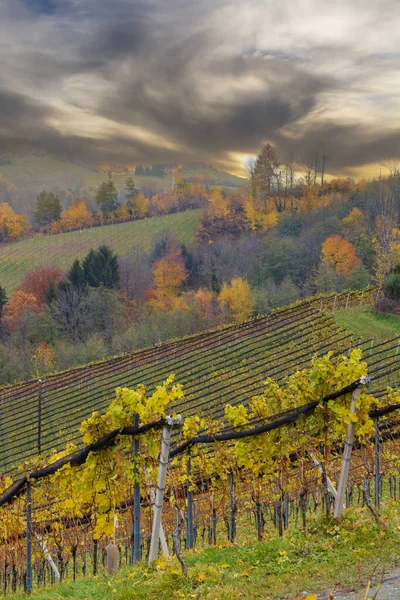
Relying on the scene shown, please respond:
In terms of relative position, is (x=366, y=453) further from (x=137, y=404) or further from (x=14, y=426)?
(x=14, y=426)

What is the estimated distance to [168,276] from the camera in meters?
69.3

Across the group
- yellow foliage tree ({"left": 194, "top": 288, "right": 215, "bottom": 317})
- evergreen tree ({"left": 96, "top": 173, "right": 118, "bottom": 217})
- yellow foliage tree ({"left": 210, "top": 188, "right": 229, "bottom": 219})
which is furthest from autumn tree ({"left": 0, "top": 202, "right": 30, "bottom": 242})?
yellow foliage tree ({"left": 194, "top": 288, "right": 215, "bottom": 317})

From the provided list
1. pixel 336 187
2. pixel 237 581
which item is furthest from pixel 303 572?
pixel 336 187

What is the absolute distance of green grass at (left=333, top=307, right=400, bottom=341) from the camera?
1021 inches

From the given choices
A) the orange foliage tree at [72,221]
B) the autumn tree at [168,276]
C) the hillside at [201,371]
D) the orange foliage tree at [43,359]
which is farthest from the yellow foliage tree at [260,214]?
the hillside at [201,371]

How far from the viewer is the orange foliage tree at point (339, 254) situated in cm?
5681

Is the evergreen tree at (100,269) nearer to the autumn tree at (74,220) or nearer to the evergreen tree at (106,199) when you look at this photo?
the autumn tree at (74,220)

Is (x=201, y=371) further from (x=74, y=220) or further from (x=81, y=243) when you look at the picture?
(x=74, y=220)

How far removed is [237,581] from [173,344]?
105 feet

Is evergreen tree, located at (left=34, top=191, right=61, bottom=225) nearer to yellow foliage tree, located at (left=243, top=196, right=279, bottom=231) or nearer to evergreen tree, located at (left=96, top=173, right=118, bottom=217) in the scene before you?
evergreen tree, located at (left=96, top=173, right=118, bottom=217)

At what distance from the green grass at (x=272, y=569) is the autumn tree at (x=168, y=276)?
61671 millimetres

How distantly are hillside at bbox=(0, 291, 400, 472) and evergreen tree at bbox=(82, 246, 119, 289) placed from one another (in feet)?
92.4

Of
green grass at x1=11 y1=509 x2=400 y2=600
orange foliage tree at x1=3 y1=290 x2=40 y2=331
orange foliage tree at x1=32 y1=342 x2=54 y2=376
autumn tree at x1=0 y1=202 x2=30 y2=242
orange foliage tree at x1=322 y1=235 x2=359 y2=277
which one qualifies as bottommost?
orange foliage tree at x1=32 y1=342 x2=54 y2=376

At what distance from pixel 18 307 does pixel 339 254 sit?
3600 cm
